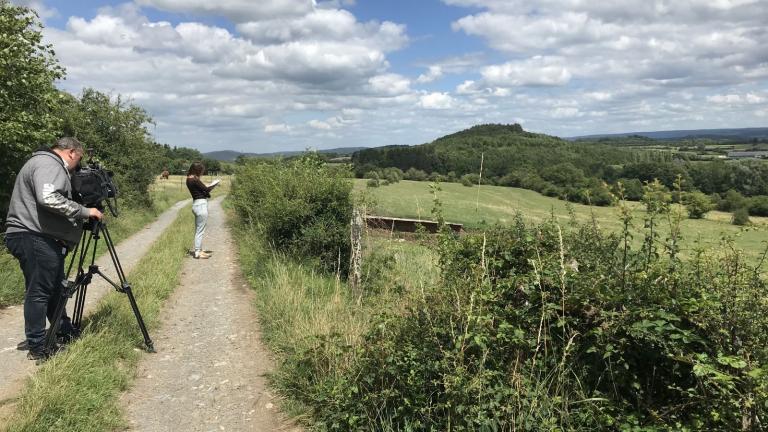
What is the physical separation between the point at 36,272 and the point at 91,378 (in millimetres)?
1261

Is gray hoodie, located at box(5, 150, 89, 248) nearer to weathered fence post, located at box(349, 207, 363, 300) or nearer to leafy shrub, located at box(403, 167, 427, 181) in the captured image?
weathered fence post, located at box(349, 207, 363, 300)

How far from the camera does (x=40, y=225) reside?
4777mm

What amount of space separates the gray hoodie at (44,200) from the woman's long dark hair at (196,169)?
6.18 m

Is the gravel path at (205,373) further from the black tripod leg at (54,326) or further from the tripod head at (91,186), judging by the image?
the tripod head at (91,186)

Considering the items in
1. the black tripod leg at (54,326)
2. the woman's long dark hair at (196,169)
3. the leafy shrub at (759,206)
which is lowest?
the leafy shrub at (759,206)

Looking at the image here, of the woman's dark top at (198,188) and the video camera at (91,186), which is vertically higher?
the video camera at (91,186)

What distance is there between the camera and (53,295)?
5203 millimetres

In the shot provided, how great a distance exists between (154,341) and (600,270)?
5555 mm

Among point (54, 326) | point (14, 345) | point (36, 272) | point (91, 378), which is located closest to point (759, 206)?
point (91, 378)

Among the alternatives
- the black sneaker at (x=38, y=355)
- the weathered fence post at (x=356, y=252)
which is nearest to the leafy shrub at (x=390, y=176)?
the weathered fence post at (x=356, y=252)

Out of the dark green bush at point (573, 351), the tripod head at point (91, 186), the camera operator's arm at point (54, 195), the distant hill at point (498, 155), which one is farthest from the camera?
the distant hill at point (498, 155)

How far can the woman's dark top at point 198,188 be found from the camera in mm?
11039

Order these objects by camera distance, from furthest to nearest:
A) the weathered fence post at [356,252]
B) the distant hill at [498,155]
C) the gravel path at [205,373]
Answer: the distant hill at [498,155] < the weathered fence post at [356,252] < the gravel path at [205,373]

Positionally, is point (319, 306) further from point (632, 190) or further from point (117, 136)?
point (117, 136)
